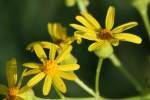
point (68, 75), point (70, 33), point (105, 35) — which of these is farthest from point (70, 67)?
point (70, 33)

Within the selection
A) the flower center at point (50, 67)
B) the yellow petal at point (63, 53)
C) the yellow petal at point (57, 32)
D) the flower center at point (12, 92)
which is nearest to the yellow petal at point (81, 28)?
the yellow petal at point (63, 53)

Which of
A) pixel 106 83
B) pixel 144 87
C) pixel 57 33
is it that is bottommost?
pixel 106 83

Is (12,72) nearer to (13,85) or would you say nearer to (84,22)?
(13,85)

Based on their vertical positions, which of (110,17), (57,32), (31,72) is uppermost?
(110,17)

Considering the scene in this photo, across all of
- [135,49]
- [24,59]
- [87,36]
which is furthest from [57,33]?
[135,49]

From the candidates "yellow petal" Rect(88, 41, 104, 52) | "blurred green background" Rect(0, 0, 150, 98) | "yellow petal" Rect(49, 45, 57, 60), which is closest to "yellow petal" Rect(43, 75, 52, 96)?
"yellow petal" Rect(49, 45, 57, 60)

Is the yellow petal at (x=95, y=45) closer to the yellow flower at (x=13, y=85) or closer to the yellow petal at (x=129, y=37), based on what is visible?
the yellow petal at (x=129, y=37)

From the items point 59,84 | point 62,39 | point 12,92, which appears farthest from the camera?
point 62,39

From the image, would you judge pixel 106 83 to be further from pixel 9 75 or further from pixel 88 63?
pixel 9 75
